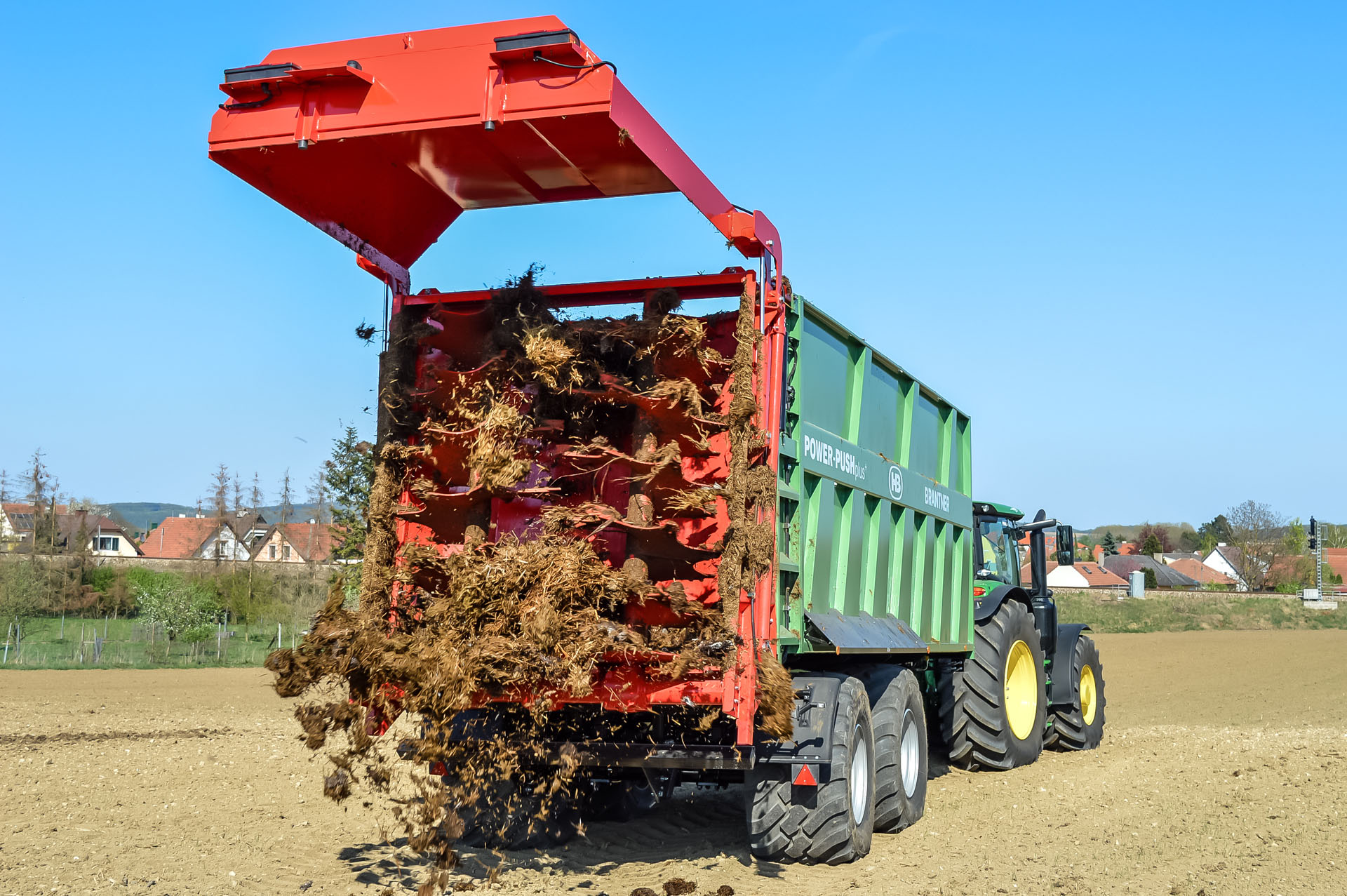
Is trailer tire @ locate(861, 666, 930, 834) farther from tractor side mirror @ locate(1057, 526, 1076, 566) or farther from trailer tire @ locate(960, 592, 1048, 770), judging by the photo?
tractor side mirror @ locate(1057, 526, 1076, 566)

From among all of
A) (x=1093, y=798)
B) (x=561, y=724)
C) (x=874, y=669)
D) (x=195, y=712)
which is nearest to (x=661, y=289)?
(x=561, y=724)

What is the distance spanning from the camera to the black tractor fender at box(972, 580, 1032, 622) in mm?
9750

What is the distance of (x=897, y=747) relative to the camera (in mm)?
6844

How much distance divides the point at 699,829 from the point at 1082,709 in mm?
5979

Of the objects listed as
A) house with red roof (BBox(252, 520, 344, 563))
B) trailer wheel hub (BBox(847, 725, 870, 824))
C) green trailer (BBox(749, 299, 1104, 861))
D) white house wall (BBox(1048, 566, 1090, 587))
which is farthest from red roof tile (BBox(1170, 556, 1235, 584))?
trailer wheel hub (BBox(847, 725, 870, 824))

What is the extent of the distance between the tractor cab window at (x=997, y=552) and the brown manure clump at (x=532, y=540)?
18.8 ft

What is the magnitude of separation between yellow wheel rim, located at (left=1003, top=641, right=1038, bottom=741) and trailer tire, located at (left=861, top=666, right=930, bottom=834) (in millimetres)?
2984

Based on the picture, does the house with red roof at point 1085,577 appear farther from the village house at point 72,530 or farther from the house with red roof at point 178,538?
the village house at point 72,530

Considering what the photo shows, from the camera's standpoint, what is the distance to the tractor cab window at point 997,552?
10.8 m

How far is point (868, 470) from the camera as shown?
23.2 ft

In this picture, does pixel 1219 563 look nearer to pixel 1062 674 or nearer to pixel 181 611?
pixel 181 611

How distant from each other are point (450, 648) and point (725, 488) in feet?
4.98

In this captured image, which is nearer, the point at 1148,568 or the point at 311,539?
the point at 311,539

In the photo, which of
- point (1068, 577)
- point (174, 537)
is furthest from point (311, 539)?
point (1068, 577)
